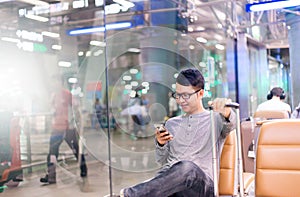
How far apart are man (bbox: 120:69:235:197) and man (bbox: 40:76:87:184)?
3124 mm

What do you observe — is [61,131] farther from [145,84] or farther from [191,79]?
[191,79]

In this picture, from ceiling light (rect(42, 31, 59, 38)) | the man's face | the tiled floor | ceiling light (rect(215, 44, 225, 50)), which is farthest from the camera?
ceiling light (rect(215, 44, 225, 50))

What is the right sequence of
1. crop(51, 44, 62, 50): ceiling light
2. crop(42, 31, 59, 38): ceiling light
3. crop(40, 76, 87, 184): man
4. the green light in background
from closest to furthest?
crop(40, 76, 87, 184): man, the green light in background, crop(42, 31, 59, 38): ceiling light, crop(51, 44, 62, 50): ceiling light

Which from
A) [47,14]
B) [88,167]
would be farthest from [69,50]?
[88,167]

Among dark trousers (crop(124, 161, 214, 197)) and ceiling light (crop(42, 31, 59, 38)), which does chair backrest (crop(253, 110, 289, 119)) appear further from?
ceiling light (crop(42, 31, 59, 38))

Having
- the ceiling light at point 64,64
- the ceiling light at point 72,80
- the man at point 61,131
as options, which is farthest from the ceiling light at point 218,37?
the man at point 61,131

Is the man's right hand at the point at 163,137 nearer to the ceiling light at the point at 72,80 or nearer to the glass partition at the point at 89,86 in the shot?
the glass partition at the point at 89,86

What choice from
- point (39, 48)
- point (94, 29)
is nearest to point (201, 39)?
point (94, 29)

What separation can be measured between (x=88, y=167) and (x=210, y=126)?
140 inches

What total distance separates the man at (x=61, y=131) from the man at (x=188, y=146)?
123 inches

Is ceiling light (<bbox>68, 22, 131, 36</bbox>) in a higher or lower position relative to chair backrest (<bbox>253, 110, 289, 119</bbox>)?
higher

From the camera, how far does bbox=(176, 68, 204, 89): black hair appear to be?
2.25 m

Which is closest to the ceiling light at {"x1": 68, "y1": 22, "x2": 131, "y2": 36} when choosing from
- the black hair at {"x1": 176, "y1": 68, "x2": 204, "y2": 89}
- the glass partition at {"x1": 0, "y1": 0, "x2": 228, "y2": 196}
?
the glass partition at {"x1": 0, "y1": 0, "x2": 228, "y2": 196}

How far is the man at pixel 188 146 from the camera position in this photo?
1.98 meters
